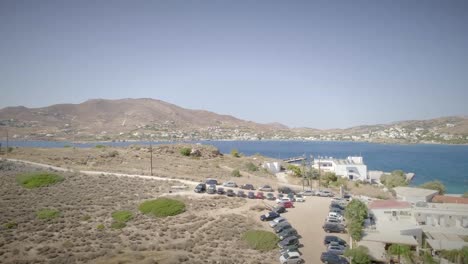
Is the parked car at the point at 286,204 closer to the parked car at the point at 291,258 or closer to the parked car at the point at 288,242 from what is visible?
the parked car at the point at 288,242

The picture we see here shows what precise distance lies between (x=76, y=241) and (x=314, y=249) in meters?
17.5

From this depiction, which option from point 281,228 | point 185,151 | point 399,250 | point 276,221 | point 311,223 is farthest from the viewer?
point 185,151

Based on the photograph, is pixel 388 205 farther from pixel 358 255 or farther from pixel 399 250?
pixel 358 255

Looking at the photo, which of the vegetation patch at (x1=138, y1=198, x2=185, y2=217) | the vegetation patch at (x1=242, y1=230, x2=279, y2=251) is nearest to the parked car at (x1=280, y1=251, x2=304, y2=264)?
the vegetation patch at (x1=242, y1=230, x2=279, y2=251)

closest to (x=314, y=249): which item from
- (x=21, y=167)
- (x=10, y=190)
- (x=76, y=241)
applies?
(x=76, y=241)

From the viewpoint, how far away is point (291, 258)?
22.6 m

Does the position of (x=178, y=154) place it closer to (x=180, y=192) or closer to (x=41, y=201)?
(x=180, y=192)

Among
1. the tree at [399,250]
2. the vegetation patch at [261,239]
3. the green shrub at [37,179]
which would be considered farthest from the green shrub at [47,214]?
the tree at [399,250]

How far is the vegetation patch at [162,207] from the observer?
31.5 meters

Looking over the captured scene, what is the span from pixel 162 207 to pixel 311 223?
14.1 metres

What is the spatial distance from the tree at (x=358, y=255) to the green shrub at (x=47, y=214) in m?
23.8

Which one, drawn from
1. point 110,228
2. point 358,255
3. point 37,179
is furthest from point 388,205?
point 37,179

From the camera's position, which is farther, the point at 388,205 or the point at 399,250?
the point at 388,205

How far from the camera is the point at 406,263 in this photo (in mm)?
22938
